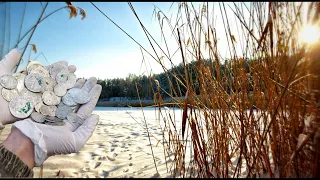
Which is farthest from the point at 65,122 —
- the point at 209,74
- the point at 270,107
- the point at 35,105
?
the point at 270,107

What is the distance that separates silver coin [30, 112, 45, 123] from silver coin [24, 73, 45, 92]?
199mm

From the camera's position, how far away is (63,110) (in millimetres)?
1742

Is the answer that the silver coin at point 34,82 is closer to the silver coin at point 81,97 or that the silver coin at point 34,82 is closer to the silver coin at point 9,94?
the silver coin at point 9,94

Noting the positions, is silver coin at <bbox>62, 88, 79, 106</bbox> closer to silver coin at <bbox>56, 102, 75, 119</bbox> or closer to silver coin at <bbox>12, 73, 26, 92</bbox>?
silver coin at <bbox>56, 102, 75, 119</bbox>

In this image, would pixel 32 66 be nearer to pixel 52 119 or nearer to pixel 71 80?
pixel 71 80

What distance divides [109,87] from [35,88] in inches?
383

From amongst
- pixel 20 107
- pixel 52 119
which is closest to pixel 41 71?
pixel 20 107

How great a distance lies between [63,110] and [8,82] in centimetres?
43

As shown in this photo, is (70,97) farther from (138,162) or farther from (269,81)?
(269,81)

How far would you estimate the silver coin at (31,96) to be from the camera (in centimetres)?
169

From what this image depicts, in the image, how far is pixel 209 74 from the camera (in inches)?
50.2

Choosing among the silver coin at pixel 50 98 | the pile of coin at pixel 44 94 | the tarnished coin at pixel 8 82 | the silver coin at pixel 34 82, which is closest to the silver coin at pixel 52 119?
the pile of coin at pixel 44 94

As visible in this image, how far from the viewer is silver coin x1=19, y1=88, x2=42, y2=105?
169 centimetres

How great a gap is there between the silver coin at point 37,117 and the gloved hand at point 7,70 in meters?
0.19
